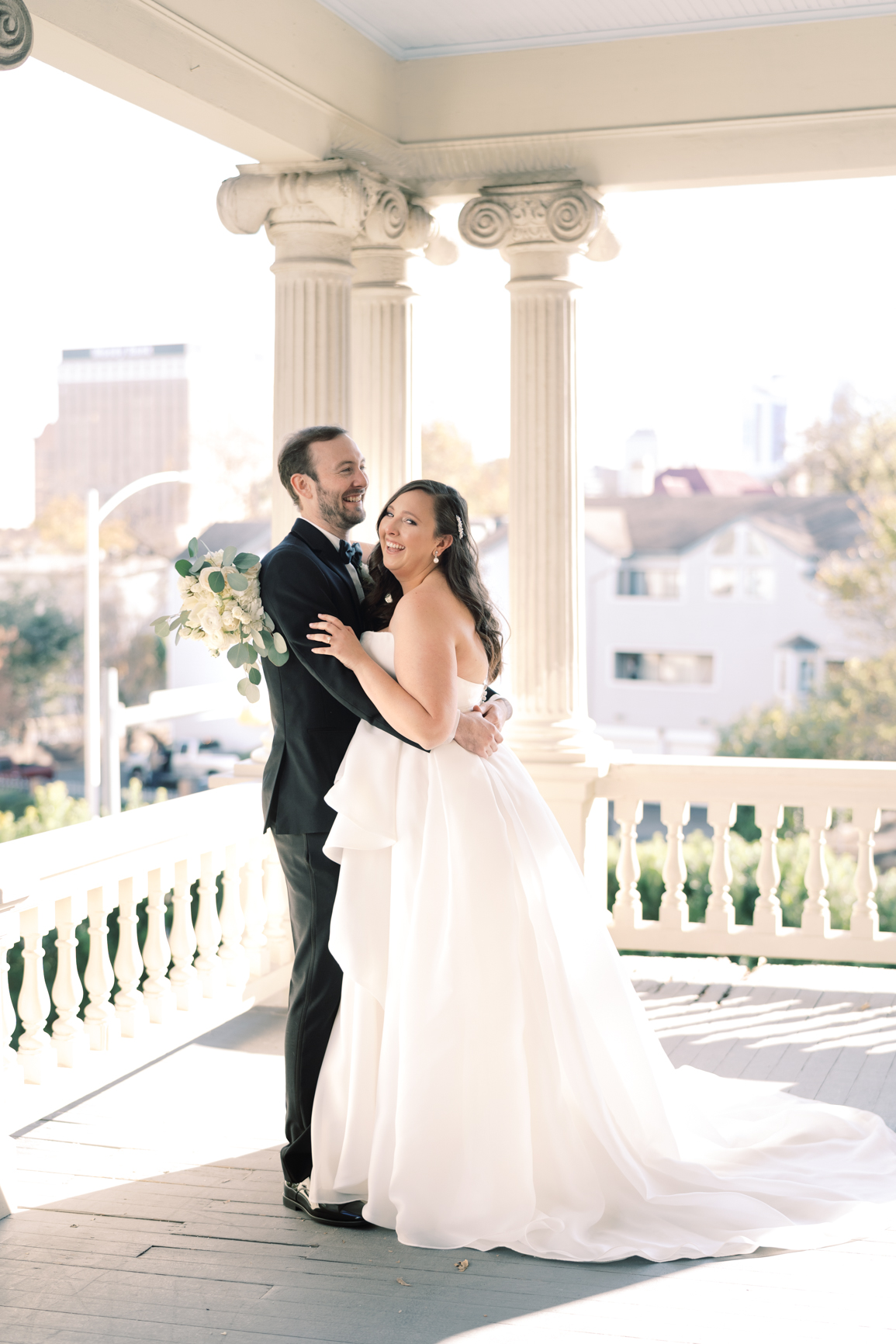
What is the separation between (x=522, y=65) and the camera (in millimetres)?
5938

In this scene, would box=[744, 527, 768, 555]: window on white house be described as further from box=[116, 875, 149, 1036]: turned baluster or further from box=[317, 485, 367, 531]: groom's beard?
box=[317, 485, 367, 531]: groom's beard

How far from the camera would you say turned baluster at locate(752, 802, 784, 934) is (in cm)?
644

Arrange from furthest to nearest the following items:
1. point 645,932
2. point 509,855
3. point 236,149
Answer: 1. point 645,932
2. point 236,149
3. point 509,855

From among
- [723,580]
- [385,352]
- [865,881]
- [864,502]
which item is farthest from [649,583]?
[385,352]

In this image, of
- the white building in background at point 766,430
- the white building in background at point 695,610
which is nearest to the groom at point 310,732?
the white building in background at point 766,430

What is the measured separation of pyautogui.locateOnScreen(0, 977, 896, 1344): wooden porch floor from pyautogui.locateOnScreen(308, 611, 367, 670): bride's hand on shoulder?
5.14ft

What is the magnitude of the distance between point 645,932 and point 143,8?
14.7ft

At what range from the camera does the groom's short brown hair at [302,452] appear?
13.1 feet

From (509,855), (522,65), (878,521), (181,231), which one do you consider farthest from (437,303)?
(509,855)

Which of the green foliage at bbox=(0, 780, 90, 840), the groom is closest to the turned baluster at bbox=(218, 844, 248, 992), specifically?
the groom

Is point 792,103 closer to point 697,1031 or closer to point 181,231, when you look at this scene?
point 697,1031

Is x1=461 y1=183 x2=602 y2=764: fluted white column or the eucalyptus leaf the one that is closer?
the eucalyptus leaf

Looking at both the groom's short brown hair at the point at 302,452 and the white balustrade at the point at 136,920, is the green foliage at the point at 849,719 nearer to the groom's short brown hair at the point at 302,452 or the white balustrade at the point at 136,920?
the white balustrade at the point at 136,920

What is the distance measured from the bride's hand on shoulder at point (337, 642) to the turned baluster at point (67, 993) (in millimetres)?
1483
